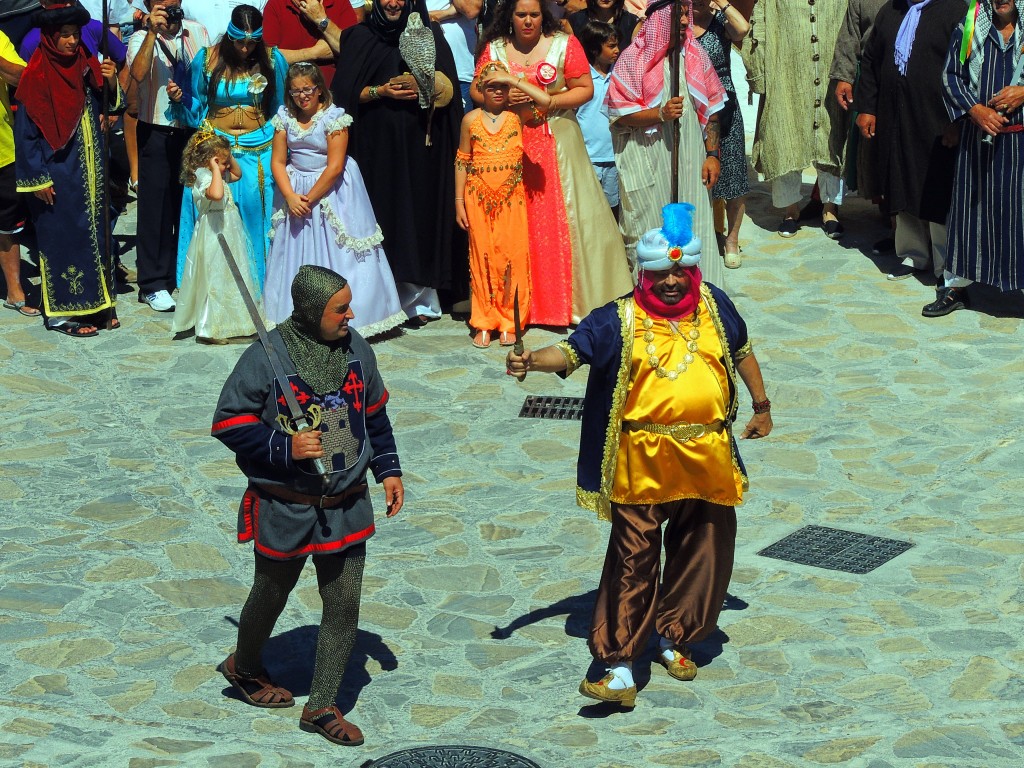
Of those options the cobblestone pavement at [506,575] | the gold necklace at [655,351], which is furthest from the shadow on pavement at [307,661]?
the gold necklace at [655,351]

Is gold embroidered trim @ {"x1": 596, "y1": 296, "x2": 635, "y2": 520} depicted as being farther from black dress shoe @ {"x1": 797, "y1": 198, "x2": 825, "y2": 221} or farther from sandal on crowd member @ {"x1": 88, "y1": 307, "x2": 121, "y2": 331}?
black dress shoe @ {"x1": 797, "y1": 198, "x2": 825, "y2": 221}

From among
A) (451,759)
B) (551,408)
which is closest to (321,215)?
(551,408)

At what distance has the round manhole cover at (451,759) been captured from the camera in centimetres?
610

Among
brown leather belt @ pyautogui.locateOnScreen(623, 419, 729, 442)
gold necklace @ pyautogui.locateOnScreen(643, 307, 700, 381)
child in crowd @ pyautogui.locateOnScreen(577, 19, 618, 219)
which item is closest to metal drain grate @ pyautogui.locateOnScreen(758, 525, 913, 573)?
brown leather belt @ pyautogui.locateOnScreen(623, 419, 729, 442)

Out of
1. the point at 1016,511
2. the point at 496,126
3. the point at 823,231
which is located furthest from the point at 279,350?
the point at 823,231

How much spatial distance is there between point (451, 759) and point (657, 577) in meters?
1.07

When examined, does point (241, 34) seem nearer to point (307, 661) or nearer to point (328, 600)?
point (307, 661)

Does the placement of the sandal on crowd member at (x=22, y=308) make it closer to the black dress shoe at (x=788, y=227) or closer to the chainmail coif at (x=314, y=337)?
the black dress shoe at (x=788, y=227)

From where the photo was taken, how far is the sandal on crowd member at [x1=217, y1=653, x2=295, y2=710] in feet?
21.6

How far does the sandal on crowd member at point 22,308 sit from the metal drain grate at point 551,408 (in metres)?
3.58

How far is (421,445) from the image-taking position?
9.50 meters

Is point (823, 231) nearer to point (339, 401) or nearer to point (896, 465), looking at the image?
point (896, 465)

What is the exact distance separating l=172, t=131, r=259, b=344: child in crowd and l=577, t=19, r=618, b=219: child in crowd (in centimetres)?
238

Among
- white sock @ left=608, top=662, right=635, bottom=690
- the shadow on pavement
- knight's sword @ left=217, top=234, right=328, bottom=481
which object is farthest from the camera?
the shadow on pavement
